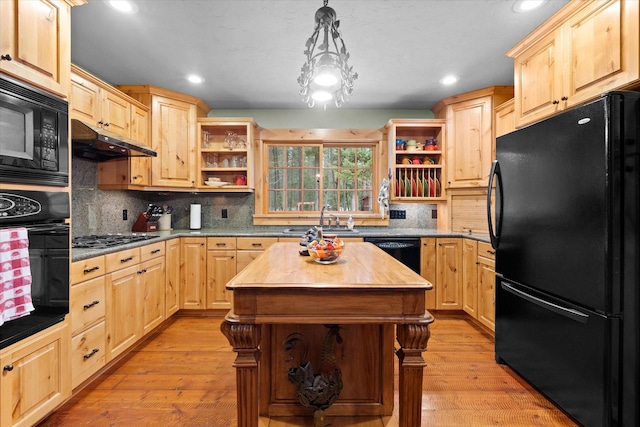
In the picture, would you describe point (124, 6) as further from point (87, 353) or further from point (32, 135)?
point (87, 353)

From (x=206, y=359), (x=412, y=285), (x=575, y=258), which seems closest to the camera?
(x=412, y=285)

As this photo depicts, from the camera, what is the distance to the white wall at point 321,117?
4.04 metres

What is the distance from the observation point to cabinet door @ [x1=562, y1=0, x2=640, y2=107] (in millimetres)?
1556

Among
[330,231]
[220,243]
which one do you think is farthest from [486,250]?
[220,243]

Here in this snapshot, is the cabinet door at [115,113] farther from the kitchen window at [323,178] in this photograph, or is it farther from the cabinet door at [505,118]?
the cabinet door at [505,118]

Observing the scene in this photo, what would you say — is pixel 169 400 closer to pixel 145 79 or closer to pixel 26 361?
pixel 26 361

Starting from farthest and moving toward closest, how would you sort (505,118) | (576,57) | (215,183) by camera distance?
1. (215,183)
2. (505,118)
3. (576,57)

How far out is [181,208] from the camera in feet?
13.1

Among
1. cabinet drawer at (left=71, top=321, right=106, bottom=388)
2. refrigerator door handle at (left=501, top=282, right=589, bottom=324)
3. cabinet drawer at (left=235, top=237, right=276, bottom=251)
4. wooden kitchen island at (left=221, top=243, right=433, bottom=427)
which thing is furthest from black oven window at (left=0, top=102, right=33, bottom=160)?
refrigerator door handle at (left=501, top=282, right=589, bottom=324)

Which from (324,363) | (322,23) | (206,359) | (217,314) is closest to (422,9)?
(322,23)

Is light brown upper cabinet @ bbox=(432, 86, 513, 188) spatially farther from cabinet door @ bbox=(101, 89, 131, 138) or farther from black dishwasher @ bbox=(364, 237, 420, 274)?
cabinet door @ bbox=(101, 89, 131, 138)

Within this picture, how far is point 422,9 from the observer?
207cm

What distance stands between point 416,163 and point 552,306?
2.35m

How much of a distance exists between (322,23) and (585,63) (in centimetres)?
159
